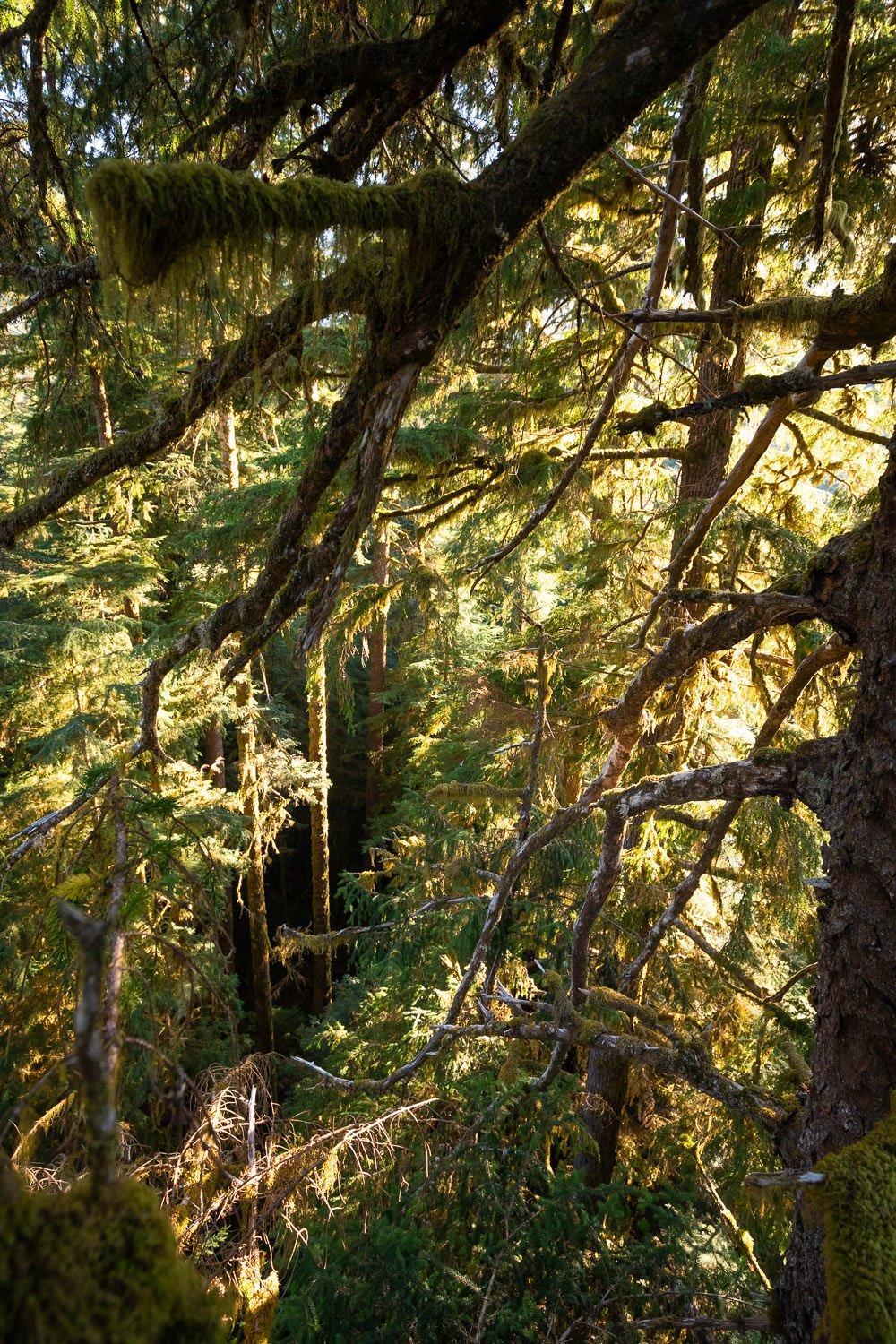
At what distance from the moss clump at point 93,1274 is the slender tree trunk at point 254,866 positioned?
27.0 ft

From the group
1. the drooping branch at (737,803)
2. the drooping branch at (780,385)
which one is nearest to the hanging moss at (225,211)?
the drooping branch at (780,385)

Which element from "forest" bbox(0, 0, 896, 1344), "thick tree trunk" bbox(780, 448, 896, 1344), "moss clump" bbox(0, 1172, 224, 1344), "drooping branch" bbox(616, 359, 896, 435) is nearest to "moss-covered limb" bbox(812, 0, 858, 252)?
"forest" bbox(0, 0, 896, 1344)

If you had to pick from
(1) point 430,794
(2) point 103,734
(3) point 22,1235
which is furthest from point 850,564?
(2) point 103,734

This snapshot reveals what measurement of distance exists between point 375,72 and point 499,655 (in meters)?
4.34

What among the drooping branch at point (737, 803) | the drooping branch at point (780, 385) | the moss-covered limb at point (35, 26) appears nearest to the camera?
the drooping branch at point (780, 385)

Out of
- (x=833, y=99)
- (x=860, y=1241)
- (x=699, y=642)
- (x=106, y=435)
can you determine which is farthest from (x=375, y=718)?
(x=860, y=1241)

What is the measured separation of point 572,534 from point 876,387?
265 cm

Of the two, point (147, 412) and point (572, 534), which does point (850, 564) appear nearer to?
point (572, 534)

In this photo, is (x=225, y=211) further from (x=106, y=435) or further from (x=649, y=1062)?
(x=106, y=435)

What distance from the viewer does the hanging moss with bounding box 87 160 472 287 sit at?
1.27 meters

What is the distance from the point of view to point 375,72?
1.86 meters

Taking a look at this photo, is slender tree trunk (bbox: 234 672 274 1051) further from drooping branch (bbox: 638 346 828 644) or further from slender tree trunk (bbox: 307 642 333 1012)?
drooping branch (bbox: 638 346 828 644)

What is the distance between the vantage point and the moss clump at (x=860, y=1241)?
1050mm

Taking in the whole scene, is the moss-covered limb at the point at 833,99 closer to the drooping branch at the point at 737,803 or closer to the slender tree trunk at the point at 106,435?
the drooping branch at the point at 737,803
